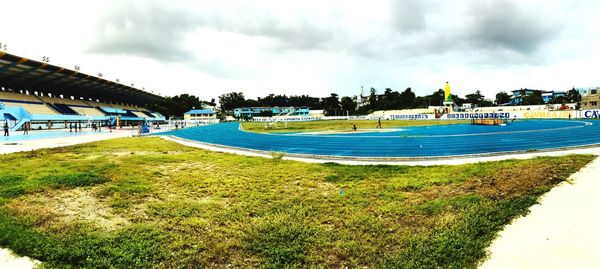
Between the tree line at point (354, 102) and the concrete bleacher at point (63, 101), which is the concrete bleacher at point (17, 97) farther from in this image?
the tree line at point (354, 102)

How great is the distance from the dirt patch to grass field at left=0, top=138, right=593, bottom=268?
3cm

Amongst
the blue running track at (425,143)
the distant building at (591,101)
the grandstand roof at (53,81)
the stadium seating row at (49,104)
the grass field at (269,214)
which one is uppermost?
the grandstand roof at (53,81)

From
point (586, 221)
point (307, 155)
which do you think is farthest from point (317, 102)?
point (586, 221)

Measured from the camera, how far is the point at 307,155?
666 inches

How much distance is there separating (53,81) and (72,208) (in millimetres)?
66950

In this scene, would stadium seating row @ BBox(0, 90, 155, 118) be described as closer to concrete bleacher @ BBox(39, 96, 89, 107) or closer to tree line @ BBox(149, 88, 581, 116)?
concrete bleacher @ BBox(39, 96, 89, 107)

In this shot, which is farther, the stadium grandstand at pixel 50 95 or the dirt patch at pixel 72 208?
the stadium grandstand at pixel 50 95

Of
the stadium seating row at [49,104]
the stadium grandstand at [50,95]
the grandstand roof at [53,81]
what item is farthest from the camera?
the stadium seating row at [49,104]

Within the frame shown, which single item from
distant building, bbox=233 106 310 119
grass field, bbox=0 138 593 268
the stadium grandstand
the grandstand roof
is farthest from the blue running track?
distant building, bbox=233 106 310 119

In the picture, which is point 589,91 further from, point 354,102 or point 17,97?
point 17,97

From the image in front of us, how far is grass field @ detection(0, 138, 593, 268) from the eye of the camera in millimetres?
5355

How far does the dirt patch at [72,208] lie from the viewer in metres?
6.95

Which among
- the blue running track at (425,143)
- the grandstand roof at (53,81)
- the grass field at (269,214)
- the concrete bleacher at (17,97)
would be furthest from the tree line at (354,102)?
the grass field at (269,214)

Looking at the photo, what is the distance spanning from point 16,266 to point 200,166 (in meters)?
8.90
